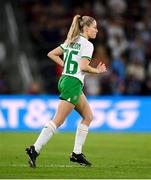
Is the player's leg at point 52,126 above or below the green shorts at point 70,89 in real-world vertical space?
below

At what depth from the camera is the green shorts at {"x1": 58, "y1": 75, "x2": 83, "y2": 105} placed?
41.7 ft

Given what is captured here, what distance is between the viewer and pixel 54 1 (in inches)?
1081

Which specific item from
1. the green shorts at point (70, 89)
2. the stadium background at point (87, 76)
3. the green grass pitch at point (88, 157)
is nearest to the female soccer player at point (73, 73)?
the green shorts at point (70, 89)

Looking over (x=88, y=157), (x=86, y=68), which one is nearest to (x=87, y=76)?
(x=88, y=157)

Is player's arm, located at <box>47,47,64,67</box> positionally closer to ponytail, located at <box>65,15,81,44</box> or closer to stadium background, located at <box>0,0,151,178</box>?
ponytail, located at <box>65,15,81,44</box>

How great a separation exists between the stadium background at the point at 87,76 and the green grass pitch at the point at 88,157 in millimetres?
285

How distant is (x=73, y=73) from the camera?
12.8 meters

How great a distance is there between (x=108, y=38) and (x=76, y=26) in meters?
Answer: 13.6

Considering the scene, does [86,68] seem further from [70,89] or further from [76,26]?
[76,26]

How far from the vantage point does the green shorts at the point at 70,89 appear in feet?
41.7

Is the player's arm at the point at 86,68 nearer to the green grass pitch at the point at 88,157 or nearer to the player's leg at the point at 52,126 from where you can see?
the player's leg at the point at 52,126

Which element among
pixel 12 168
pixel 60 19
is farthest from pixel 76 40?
pixel 60 19

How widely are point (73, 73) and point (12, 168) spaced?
178 cm

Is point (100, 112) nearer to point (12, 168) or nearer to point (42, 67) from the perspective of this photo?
point (42, 67)
